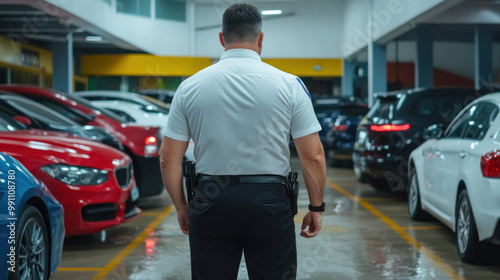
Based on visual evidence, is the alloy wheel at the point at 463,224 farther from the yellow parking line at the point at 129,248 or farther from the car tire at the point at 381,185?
the car tire at the point at 381,185

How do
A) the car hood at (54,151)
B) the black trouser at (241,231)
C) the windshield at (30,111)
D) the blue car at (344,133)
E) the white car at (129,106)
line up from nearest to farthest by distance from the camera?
the black trouser at (241,231)
the car hood at (54,151)
the windshield at (30,111)
the white car at (129,106)
the blue car at (344,133)

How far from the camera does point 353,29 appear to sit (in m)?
29.2

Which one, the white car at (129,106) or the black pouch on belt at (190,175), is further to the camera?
the white car at (129,106)

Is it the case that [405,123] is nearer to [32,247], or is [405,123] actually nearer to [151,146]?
[151,146]

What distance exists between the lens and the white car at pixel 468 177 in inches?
233

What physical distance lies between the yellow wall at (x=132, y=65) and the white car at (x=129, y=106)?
14.9 m

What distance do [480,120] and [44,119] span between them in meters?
5.07

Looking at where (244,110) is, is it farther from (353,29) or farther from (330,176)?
(353,29)

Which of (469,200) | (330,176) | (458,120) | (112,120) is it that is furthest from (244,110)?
(330,176)

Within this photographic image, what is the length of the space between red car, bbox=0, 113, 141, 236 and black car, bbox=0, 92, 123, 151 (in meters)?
1.33

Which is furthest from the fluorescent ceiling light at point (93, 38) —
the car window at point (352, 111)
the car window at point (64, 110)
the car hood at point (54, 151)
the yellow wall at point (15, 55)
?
the car hood at point (54, 151)

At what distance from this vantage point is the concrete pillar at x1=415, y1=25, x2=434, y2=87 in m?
20.3

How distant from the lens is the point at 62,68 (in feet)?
69.3

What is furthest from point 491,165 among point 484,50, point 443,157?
point 484,50
